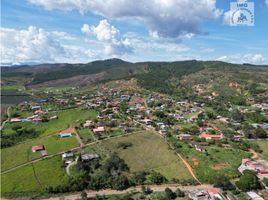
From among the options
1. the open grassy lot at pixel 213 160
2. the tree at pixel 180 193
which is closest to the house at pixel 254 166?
the open grassy lot at pixel 213 160

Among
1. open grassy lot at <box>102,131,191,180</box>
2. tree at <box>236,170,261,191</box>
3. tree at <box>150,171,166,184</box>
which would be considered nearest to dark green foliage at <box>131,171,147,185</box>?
tree at <box>150,171,166,184</box>

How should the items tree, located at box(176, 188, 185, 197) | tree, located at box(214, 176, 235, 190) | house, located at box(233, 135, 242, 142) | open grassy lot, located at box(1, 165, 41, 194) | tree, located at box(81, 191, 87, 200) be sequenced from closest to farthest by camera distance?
1. tree, located at box(81, 191, 87, 200)
2. tree, located at box(176, 188, 185, 197)
3. tree, located at box(214, 176, 235, 190)
4. open grassy lot, located at box(1, 165, 41, 194)
5. house, located at box(233, 135, 242, 142)

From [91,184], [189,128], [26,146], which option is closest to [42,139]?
[26,146]

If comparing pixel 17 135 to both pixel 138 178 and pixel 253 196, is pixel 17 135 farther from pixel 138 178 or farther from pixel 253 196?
pixel 253 196

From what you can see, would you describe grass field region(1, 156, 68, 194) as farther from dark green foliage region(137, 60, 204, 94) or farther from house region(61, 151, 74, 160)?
dark green foliage region(137, 60, 204, 94)

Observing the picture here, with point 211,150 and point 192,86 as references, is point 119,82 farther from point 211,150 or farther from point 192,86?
point 211,150
